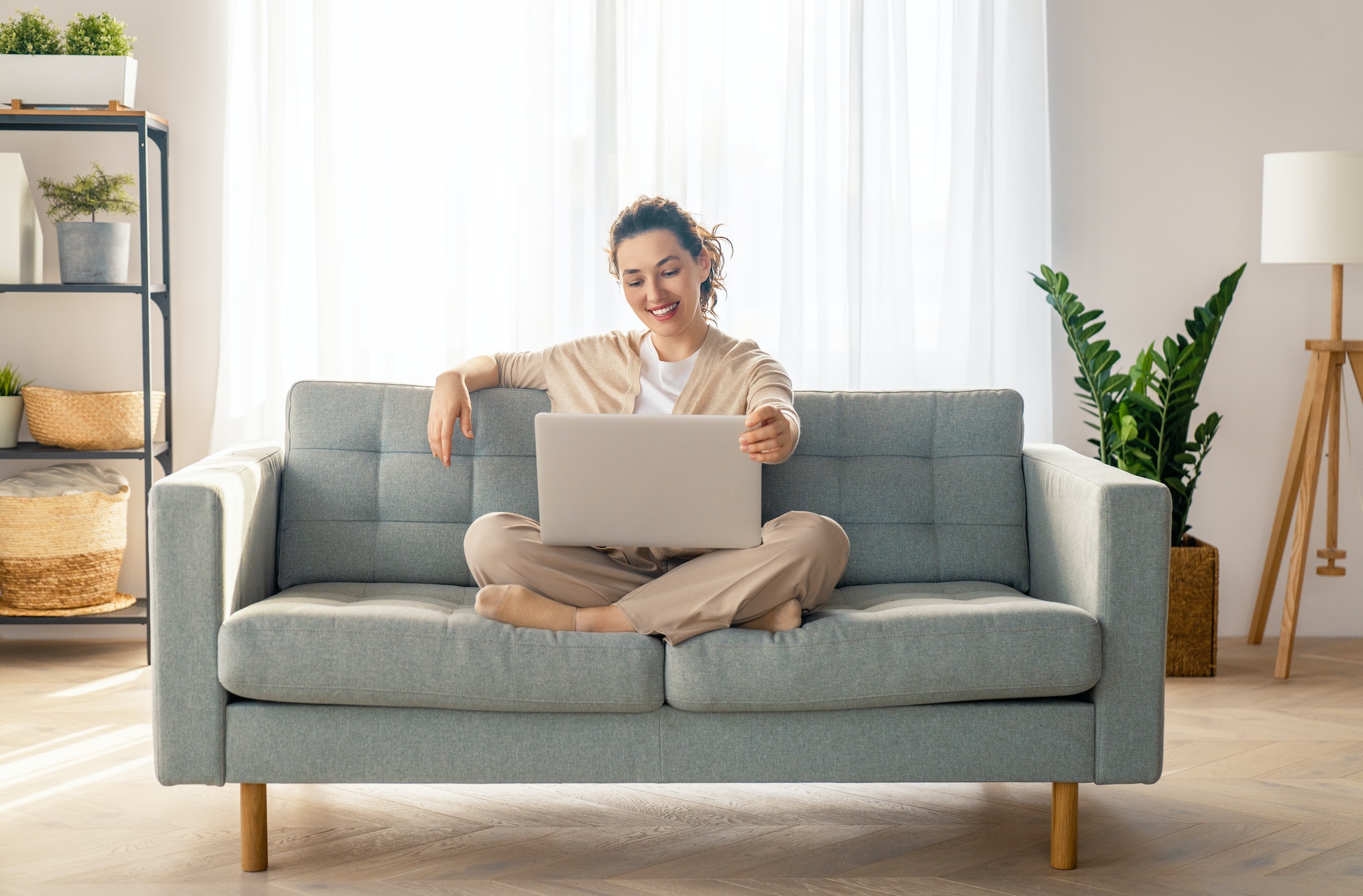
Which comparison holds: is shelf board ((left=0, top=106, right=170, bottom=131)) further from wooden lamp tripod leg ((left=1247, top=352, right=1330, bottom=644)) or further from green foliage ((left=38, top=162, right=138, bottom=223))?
wooden lamp tripod leg ((left=1247, top=352, right=1330, bottom=644))

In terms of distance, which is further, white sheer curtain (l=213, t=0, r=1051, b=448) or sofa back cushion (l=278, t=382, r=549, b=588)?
white sheer curtain (l=213, t=0, r=1051, b=448)

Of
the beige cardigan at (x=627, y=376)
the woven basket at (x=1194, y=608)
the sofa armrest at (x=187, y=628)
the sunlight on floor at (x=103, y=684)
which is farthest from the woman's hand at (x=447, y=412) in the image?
the woven basket at (x=1194, y=608)

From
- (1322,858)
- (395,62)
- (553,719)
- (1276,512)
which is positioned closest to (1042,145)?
(1276,512)

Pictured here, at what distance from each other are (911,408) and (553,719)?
3.40ft

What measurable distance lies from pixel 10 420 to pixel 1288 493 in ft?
11.6

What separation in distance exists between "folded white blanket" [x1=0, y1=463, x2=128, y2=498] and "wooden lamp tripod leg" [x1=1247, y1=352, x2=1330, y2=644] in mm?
3241

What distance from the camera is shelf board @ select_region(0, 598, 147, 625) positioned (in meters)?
3.09

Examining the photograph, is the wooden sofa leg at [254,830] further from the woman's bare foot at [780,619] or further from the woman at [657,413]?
the woman's bare foot at [780,619]

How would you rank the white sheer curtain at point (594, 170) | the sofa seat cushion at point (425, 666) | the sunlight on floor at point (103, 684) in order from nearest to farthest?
1. the sofa seat cushion at point (425, 666)
2. the sunlight on floor at point (103, 684)
3. the white sheer curtain at point (594, 170)

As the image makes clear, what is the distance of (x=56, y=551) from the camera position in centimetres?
311

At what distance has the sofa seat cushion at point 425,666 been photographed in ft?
6.08

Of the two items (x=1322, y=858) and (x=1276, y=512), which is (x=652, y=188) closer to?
(x=1276, y=512)

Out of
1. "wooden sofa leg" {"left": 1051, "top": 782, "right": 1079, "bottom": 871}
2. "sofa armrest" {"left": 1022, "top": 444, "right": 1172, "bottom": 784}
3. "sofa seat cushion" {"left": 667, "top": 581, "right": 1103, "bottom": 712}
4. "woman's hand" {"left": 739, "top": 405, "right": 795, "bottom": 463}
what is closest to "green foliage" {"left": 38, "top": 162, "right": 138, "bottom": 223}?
"woman's hand" {"left": 739, "top": 405, "right": 795, "bottom": 463}

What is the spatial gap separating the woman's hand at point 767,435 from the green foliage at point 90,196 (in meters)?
2.09
